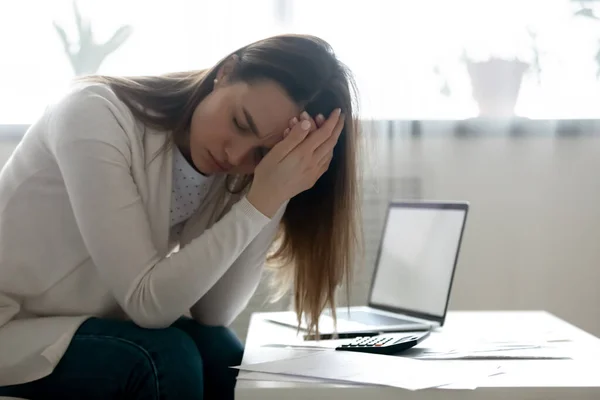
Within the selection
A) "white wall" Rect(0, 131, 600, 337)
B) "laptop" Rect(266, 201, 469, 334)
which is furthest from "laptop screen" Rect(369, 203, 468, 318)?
"white wall" Rect(0, 131, 600, 337)

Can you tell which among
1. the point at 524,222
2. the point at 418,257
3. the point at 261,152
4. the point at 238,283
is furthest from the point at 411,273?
the point at 524,222

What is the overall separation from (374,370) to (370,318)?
466 mm

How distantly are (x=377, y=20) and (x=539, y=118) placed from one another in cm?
47

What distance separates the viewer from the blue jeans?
2.74 ft

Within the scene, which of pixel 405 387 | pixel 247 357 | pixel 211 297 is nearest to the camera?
pixel 405 387

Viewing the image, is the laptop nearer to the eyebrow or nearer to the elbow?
the elbow

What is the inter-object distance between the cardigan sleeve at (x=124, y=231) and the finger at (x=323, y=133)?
0.41 feet

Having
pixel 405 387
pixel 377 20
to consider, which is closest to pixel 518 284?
pixel 377 20

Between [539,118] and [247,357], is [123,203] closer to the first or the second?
[247,357]

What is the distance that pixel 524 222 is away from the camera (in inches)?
69.9

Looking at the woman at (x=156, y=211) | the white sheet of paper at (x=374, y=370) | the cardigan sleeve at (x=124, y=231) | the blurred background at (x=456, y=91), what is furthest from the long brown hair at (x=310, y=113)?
the blurred background at (x=456, y=91)

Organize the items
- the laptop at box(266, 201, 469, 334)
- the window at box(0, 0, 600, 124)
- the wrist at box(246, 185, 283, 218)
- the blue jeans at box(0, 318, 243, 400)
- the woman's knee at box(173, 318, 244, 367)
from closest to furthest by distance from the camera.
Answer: the blue jeans at box(0, 318, 243, 400) < the wrist at box(246, 185, 283, 218) < the woman's knee at box(173, 318, 244, 367) < the laptop at box(266, 201, 469, 334) < the window at box(0, 0, 600, 124)

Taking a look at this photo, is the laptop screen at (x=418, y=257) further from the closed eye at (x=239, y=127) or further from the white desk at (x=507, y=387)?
the closed eye at (x=239, y=127)

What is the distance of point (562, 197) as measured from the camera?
5.82ft
